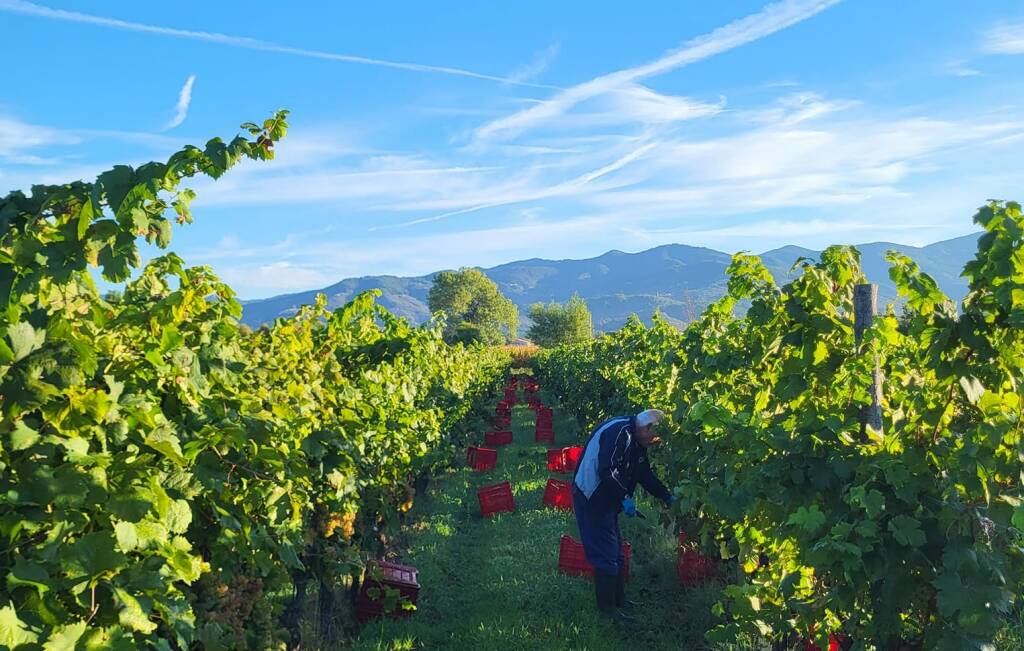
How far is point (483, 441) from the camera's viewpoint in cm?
1717

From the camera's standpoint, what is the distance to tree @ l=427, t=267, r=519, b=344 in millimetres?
95500

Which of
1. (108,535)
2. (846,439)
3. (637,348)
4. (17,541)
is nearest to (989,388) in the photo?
(846,439)

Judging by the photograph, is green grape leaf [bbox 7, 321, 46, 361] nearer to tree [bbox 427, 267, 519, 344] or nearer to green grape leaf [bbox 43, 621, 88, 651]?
green grape leaf [bbox 43, 621, 88, 651]

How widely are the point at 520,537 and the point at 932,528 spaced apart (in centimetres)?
602

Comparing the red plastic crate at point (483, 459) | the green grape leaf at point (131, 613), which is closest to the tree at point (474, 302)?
the red plastic crate at point (483, 459)

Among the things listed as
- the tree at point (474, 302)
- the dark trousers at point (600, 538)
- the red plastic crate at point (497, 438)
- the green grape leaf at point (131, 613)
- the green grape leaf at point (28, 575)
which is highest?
the tree at point (474, 302)

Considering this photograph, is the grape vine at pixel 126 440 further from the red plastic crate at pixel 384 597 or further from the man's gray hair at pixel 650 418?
the man's gray hair at pixel 650 418

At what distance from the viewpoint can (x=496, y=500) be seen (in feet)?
31.6

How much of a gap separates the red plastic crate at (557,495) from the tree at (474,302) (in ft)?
272

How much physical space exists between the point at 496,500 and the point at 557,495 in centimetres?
85

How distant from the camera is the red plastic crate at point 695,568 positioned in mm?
6441

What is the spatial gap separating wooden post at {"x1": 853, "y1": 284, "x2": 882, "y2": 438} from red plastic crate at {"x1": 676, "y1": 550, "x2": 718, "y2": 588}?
10.7 ft

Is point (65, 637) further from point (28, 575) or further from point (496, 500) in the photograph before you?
point (496, 500)

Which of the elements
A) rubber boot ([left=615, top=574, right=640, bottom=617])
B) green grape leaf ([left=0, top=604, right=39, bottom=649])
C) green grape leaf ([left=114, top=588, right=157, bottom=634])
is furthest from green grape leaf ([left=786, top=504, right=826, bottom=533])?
rubber boot ([left=615, top=574, right=640, bottom=617])
